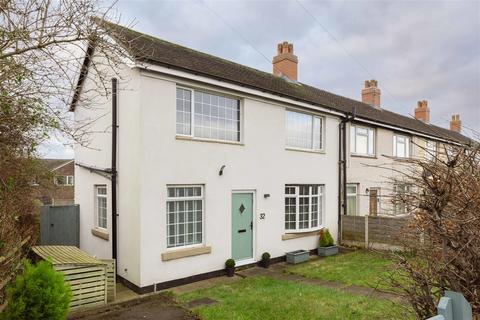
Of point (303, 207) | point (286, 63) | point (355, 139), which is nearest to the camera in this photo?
point (303, 207)

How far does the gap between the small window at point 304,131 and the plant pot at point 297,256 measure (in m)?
3.84

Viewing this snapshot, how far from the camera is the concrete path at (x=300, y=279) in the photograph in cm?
779

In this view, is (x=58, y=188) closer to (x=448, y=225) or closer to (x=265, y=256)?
(x=265, y=256)

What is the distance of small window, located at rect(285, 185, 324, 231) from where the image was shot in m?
12.1

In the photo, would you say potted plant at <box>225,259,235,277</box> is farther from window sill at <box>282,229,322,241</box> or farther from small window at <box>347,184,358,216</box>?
small window at <box>347,184,358,216</box>

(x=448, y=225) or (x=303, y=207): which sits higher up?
(x=448, y=225)

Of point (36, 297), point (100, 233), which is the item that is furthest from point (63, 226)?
point (36, 297)

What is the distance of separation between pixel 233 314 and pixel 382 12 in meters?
8.62

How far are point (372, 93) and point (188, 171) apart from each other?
17.7 metres

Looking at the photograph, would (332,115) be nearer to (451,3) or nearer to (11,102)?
(451,3)

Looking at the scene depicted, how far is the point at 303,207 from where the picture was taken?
1264 cm

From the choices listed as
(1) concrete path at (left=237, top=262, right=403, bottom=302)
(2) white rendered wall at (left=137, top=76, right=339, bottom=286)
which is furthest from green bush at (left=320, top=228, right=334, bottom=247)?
(1) concrete path at (left=237, top=262, right=403, bottom=302)

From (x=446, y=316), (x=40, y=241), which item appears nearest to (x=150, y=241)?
(x=40, y=241)

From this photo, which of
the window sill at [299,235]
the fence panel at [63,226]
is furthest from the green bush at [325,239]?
the fence panel at [63,226]
